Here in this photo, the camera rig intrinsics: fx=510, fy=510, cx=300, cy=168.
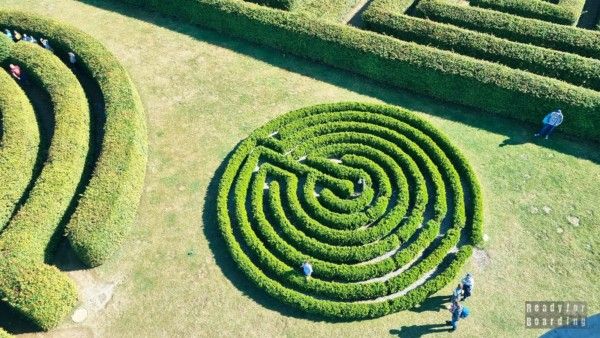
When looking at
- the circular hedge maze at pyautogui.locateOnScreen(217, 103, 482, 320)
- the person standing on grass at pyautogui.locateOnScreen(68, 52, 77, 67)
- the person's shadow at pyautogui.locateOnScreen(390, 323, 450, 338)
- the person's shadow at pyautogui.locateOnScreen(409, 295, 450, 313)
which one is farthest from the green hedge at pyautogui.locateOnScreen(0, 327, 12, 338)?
the person standing on grass at pyautogui.locateOnScreen(68, 52, 77, 67)

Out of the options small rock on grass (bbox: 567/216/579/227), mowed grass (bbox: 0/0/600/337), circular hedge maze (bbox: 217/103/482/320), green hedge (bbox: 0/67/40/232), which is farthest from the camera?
green hedge (bbox: 0/67/40/232)

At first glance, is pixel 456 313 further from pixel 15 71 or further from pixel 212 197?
pixel 15 71

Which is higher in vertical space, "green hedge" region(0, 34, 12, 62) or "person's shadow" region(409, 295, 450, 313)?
→ "green hedge" region(0, 34, 12, 62)

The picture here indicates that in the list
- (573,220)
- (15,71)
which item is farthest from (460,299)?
(15,71)

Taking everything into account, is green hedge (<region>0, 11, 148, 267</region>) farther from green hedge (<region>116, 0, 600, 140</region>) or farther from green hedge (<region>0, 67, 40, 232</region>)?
green hedge (<region>116, 0, 600, 140</region>)

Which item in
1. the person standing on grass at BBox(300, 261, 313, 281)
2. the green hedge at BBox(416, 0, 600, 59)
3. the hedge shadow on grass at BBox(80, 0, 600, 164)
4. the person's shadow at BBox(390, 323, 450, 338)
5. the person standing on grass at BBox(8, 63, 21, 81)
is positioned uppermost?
the green hedge at BBox(416, 0, 600, 59)

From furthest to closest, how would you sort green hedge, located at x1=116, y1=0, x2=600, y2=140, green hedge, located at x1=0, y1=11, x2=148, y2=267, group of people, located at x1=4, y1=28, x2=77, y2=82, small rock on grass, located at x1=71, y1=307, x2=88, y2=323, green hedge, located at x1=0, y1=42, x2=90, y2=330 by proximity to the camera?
group of people, located at x1=4, y1=28, x2=77, y2=82 < green hedge, located at x1=116, y1=0, x2=600, y2=140 < green hedge, located at x1=0, y1=11, x2=148, y2=267 < small rock on grass, located at x1=71, y1=307, x2=88, y2=323 < green hedge, located at x1=0, y1=42, x2=90, y2=330

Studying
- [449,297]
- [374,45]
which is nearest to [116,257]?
[449,297]

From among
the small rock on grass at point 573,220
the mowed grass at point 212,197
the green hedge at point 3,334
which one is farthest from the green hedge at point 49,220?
the small rock on grass at point 573,220
